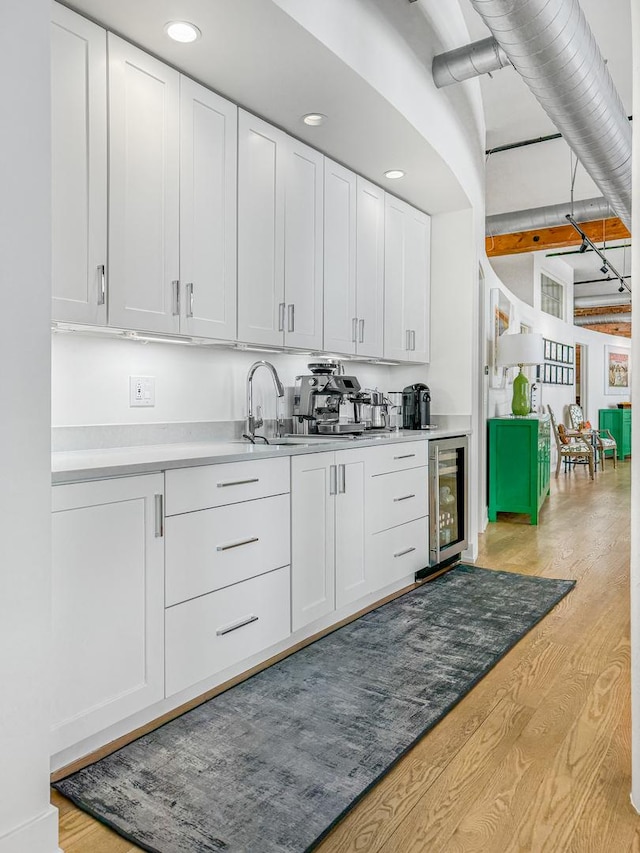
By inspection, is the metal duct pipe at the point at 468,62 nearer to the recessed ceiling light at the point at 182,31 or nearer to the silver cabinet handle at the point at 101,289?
the recessed ceiling light at the point at 182,31

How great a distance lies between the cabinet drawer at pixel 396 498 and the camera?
3.19 m

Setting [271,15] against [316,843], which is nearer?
[316,843]

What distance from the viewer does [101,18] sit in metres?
2.12

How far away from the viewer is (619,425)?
12.0 m

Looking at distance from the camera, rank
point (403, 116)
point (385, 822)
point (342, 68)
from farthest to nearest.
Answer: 1. point (403, 116)
2. point (342, 68)
3. point (385, 822)

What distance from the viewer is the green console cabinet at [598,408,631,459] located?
38.5 ft

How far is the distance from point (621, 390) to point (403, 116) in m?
12.4

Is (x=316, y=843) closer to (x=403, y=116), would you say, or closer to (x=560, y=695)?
(x=560, y=695)

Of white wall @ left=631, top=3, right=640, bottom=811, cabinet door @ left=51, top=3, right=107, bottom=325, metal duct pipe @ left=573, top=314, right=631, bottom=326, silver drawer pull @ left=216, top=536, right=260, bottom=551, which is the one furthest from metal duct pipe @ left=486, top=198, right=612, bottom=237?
metal duct pipe @ left=573, top=314, right=631, bottom=326

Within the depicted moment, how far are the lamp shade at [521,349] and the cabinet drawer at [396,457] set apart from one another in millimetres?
2409

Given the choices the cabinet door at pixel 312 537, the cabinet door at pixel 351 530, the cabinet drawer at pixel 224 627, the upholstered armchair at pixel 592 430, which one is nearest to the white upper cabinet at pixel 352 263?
the cabinet door at pixel 351 530

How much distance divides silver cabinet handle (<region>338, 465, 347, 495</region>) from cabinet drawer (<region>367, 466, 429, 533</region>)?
24 centimetres

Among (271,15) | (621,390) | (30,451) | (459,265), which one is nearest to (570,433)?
(621,390)

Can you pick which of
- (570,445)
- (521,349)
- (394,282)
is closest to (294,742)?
(394,282)
